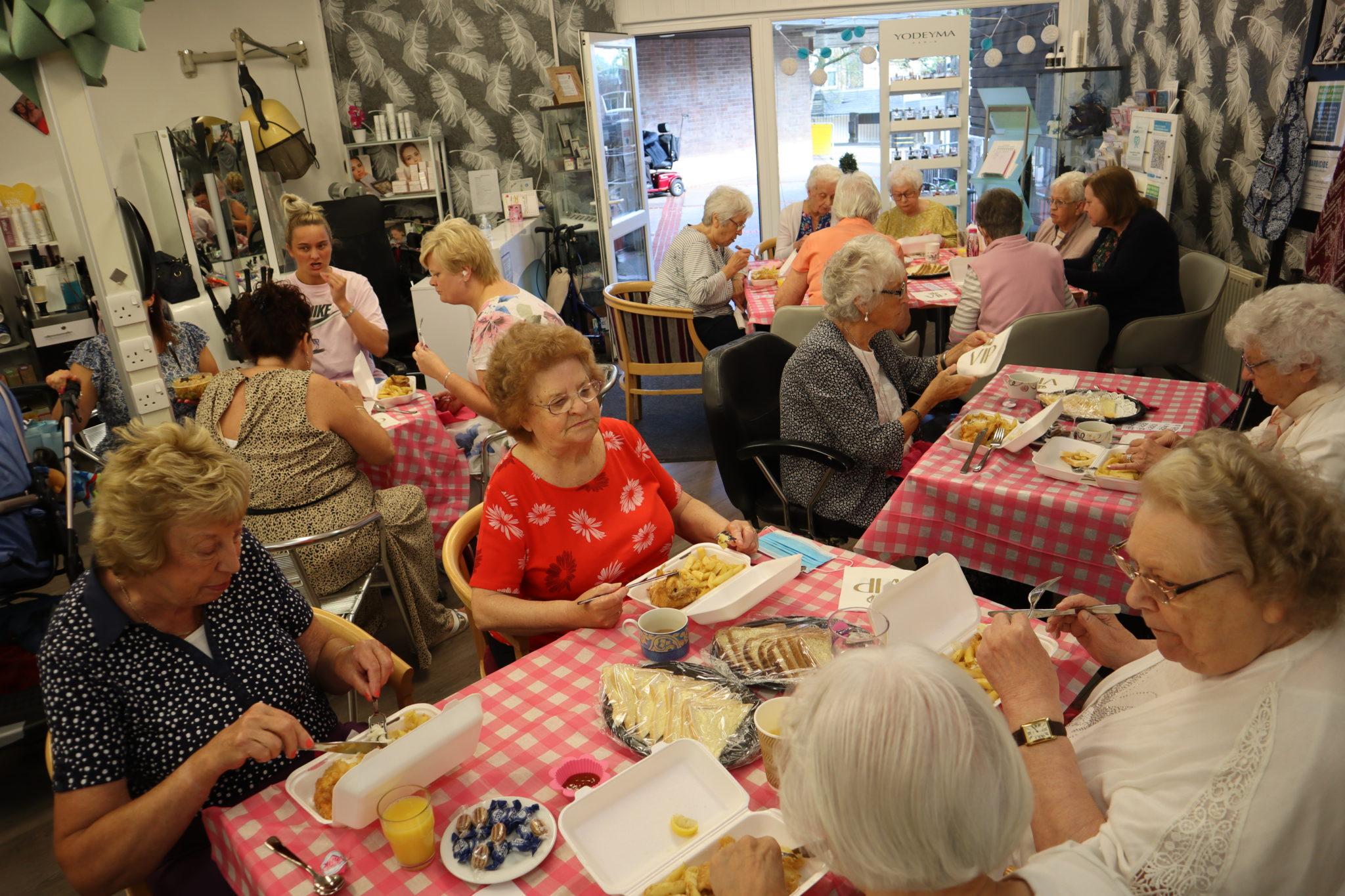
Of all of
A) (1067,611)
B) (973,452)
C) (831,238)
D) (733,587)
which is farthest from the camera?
(831,238)

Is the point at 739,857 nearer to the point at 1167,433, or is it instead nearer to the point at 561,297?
the point at 1167,433

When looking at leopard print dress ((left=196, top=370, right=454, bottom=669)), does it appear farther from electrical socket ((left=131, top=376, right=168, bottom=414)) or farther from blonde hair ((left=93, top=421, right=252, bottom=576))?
blonde hair ((left=93, top=421, right=252, bottom=576))

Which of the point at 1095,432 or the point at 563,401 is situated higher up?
the point at 563,401

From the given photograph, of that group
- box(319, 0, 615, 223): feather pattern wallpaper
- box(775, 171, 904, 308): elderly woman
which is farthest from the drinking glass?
box(319, 0, 615, 223): feather pattern wallpaper

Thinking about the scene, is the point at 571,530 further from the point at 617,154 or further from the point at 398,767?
the point at 617,154

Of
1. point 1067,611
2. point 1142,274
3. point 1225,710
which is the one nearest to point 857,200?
point 1142,274

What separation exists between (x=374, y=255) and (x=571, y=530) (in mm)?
5203

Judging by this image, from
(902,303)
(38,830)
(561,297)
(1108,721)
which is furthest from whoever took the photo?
(561,297)

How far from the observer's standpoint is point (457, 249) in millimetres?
3600

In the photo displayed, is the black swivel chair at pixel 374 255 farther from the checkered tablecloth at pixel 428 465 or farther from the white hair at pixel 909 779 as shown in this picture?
the white hair at pixel 909 779

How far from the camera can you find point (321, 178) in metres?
7.36

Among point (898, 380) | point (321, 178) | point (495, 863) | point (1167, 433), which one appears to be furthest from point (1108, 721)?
point (321, 178)

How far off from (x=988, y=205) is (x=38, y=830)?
4.45m

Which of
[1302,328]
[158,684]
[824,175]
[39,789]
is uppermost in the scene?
[824,175]
